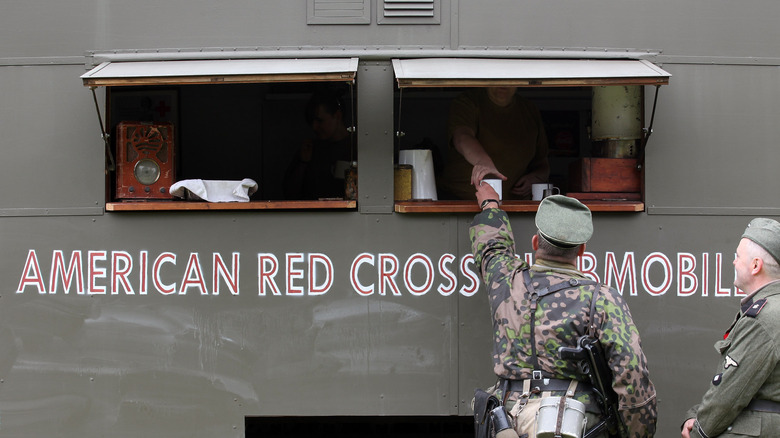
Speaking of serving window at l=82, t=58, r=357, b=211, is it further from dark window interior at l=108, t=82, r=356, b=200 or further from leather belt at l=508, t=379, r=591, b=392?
leather belt at l=508, t=379, r=591, b=392

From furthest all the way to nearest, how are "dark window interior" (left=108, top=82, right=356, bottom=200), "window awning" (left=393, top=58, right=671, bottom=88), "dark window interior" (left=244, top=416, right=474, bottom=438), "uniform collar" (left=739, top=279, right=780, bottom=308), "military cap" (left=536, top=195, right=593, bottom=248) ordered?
1. "dark window interior" (left=108, top=82, right=356, bottom=200)
2. "dark window interior" (left=244, top=416, right=474, bottom=438)
3. "window awning" (left=393, top=58, right=671, bottom=88)
4. "military cap" (left=536, top=195, right=593, bottom=248)
5. "uniform collar" (left=739, top=279, right=780, bottom=308)

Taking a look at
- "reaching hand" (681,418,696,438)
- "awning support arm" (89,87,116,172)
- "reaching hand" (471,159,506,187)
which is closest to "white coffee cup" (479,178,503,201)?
"reaching hand" (471,159,506,187)

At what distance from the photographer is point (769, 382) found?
102 inches

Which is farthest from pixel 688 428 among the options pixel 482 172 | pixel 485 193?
pixel 482 172

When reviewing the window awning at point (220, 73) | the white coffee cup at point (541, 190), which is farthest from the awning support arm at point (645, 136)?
the window awning at point (220, 73)

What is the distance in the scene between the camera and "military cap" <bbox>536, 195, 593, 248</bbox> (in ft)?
9.64

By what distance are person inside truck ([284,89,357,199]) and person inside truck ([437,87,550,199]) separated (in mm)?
840

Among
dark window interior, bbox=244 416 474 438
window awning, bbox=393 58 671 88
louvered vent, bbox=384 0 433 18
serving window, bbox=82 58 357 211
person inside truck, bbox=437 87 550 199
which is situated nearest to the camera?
window awning, bbox=393 58 671 88

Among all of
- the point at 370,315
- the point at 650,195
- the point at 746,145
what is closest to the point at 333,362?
the point at 370,315

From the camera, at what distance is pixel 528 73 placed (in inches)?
136

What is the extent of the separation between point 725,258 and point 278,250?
2.34 metres

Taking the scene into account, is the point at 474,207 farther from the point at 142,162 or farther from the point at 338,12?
the point at 142,162

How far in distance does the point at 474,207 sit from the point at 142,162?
178 centimetres

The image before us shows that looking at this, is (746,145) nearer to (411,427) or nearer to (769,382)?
(769,382)
